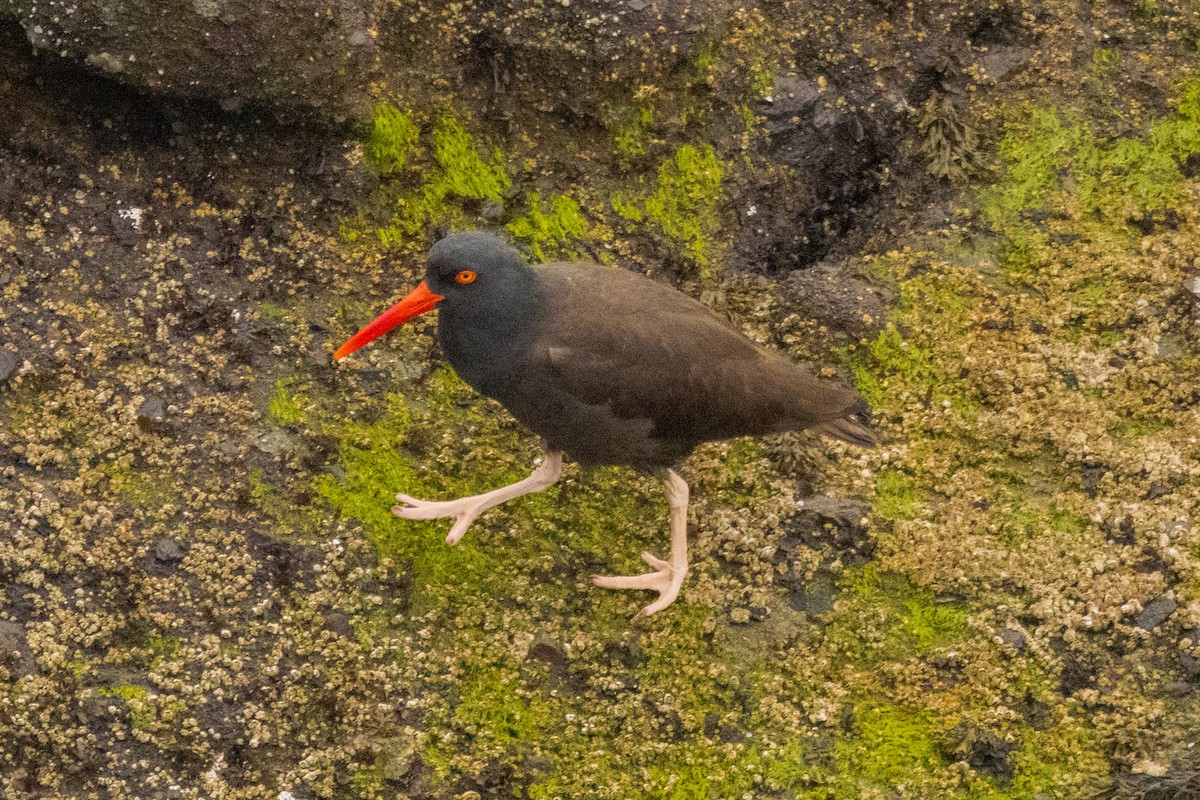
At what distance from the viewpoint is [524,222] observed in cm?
555

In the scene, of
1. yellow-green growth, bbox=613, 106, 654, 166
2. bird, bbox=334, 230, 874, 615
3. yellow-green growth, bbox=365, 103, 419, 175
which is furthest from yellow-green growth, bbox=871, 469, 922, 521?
yellow-green growth, bbox=365, 103, 419, 175

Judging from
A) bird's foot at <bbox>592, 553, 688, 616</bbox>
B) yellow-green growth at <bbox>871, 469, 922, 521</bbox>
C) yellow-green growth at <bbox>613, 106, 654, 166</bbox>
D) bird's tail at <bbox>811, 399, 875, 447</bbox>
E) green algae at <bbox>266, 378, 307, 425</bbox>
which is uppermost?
yellow-green growth at <bbox>613, 106, 654, 166</bbox>

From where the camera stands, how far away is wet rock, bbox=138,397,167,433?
15.6ft

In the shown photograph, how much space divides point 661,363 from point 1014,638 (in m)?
1.89

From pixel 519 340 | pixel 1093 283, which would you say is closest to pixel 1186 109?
pixel 1093 283

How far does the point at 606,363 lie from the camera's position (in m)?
4.24

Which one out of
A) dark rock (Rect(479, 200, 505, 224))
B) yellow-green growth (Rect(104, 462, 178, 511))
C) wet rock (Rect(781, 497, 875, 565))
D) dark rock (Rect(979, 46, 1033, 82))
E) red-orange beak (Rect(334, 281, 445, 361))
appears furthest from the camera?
dark rock (Rect(979, 46, 1033, 82))

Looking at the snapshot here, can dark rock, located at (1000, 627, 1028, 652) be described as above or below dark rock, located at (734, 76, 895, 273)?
below

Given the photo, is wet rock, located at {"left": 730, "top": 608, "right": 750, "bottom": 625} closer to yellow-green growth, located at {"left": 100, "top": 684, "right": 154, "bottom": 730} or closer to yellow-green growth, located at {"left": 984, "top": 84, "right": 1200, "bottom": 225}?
yellow-green growth, located at {"left": 100, "top": 684, "right": 154, "bottom": 730}

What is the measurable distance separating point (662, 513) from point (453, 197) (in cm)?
191

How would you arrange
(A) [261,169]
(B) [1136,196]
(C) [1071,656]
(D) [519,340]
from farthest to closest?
(B) [1136,196]
(A) [261,169]
(C) [1071,656]
(D) [519,340]

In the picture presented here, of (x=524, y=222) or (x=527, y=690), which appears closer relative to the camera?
(x=527, y=690)

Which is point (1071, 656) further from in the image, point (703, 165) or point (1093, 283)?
point (703, 165)

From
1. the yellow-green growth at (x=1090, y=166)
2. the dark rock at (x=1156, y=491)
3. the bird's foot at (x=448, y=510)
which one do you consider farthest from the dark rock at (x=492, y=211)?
the dark rock at (x=1156, y=491)
